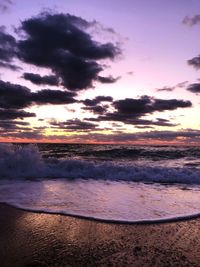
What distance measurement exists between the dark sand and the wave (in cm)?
738

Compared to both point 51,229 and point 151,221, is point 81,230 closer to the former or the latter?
point 51,229

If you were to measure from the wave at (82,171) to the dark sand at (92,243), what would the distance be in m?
7.38

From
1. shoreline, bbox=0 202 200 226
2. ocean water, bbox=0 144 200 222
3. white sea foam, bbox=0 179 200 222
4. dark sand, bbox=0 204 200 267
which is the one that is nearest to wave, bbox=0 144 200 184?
ocean water, bbox=0 144 200 222

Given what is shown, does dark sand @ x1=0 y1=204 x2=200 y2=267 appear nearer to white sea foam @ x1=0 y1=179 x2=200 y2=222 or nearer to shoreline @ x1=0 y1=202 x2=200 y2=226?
shoreline @ x1=0 y1=202 x2=200 y2=226

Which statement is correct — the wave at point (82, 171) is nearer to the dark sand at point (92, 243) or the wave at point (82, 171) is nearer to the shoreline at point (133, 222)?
the shoreline at point (133, 222)

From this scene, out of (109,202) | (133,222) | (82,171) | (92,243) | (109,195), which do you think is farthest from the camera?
(82,171)

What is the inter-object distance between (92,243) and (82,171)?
1064 cm

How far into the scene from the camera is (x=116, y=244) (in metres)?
4.66

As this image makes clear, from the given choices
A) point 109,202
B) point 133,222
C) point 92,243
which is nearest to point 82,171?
point 109,202

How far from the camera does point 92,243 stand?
4.71m

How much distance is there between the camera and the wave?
13594 mm

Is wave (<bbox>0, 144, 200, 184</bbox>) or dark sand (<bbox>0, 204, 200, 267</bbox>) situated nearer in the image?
dark sand (<bbox>0, 204, 200, 267</bbox>)

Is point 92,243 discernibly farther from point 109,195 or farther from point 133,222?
point 109,195

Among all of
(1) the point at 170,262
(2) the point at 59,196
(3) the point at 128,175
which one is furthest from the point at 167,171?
(1) the point at 170,262
